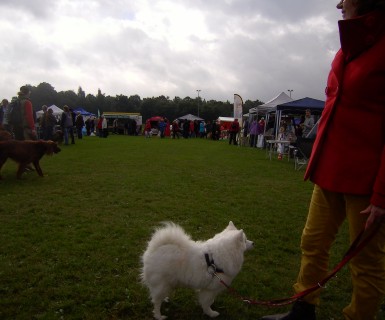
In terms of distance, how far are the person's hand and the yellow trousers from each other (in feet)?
0.41

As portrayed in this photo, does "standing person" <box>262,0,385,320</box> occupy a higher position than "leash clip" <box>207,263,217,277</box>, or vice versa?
"standing person" <box>262,0,385,320</box>

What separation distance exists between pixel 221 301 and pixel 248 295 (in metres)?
0.30

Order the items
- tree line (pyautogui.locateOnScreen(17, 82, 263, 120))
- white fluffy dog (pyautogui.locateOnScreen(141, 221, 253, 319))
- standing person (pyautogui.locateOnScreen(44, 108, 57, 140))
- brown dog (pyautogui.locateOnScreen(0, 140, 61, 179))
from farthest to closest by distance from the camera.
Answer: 1. tree line (pyautogui.locateOnScreen(17, 82, 263, 120))
2. standing person (pyautogui.locateOnScreen(44, 108, 57, 140))
3. brown dog (pyautogui.locateOnScreen(0, 140, 61, 179))
4. white fluffy dog (pyautogui.locateOnScreen(141, 221, 253, 319))

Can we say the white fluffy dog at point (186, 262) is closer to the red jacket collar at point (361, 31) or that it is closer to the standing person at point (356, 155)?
the standing person at point (356, 155)

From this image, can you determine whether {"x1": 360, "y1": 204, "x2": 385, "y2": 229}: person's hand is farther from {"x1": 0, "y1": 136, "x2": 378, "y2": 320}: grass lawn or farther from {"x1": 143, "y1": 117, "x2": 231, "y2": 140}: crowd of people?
{"x1": 143, "y1": 117, "x2": 231, "y2": 140}: crowd of people

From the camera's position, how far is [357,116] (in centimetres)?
206

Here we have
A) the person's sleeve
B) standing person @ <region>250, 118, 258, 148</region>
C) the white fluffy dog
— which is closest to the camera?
the person's sleeve

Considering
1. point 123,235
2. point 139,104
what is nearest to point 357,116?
point 123,235

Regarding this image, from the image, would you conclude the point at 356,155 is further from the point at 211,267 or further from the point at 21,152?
the point at 21,152

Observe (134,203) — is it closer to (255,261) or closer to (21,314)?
(255,261)

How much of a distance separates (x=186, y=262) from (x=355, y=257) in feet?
4.12

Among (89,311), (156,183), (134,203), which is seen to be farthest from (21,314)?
(156,183)

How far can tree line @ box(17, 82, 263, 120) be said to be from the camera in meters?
71.6

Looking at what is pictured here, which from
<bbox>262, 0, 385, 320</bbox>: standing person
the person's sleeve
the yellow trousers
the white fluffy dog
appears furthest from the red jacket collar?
the white fluffy dog
